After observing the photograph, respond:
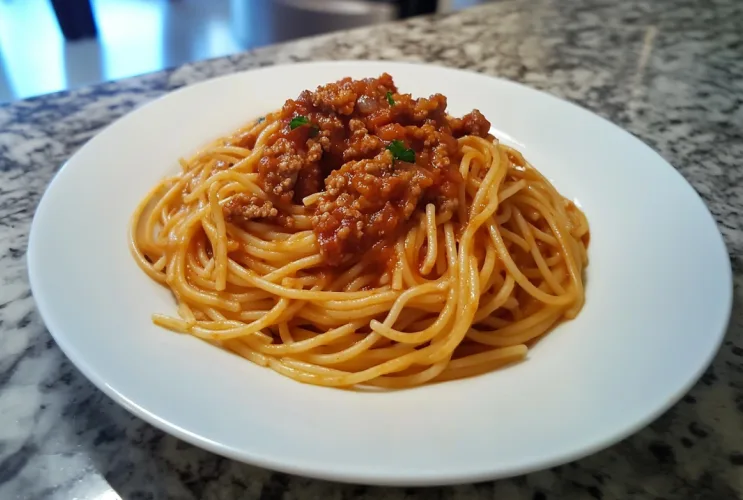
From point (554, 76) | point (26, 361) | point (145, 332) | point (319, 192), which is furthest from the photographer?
point (554, 76)

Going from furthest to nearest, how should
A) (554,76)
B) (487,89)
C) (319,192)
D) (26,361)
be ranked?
(554,76) < (487,89) < (319,192) < (26,361)

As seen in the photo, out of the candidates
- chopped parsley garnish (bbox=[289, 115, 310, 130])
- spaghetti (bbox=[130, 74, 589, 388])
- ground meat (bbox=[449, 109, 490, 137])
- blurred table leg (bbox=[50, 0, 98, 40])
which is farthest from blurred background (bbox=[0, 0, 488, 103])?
chopped parsley garnish (bbox=[289, 115, 310, 130])

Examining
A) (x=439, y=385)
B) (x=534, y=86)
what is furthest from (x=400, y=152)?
(x=534, y=86)

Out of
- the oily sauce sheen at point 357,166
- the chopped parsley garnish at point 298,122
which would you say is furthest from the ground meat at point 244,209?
the chopped parsley garnish at point 298,122

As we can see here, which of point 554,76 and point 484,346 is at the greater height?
point 554,76

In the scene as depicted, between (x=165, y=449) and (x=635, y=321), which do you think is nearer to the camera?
(x=165, y=449)

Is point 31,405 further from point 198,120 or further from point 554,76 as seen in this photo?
point 554,76

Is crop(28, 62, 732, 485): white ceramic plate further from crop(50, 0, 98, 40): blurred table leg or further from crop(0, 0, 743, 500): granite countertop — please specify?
crop(50, 0, 98, 40): blurred table leg

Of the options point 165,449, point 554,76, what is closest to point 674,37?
point 554,76
